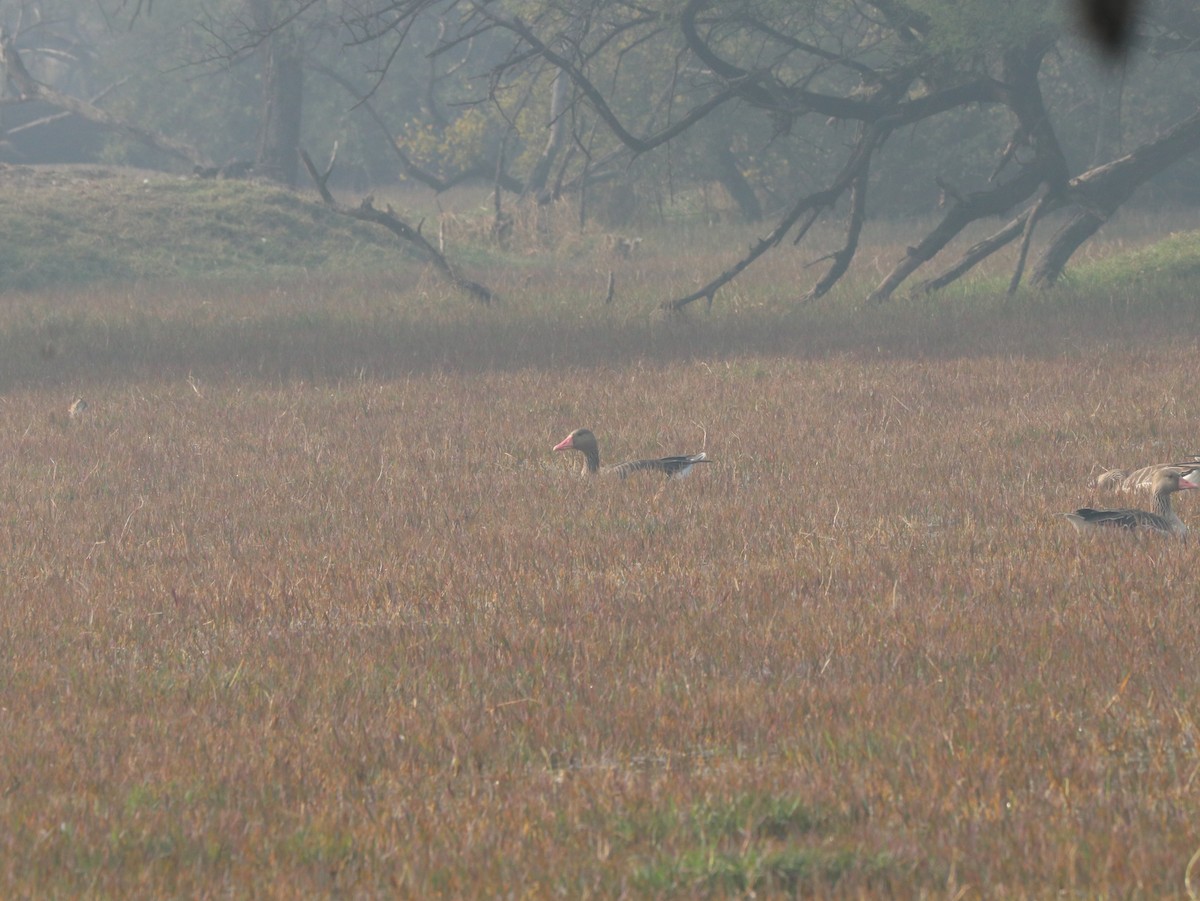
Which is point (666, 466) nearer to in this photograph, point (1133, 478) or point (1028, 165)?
point (1133, 478)

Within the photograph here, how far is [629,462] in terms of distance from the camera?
428 inches

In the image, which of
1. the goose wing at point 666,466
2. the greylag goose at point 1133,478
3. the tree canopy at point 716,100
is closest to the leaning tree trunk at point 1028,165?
the tree canopy at point 716,100

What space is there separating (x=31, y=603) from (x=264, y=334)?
13642mm

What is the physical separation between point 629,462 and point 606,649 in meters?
4.70

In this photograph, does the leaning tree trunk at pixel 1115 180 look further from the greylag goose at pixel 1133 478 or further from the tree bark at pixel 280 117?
the tree bark at pixel 280 117

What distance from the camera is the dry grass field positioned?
420cm

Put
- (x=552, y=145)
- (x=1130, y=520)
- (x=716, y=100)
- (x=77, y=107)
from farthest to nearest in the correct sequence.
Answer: (x=552, y=145), (x=77, y=107), (x=716, y=100), (x=1130, y=520)

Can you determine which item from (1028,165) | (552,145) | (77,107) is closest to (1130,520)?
(1028,165)

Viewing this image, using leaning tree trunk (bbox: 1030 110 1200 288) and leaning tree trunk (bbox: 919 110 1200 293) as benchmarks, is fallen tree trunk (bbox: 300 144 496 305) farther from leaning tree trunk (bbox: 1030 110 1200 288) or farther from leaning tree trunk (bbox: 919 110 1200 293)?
leaning tree trunk (bbox: 1030 110 1200 288)

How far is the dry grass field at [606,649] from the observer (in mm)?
4199

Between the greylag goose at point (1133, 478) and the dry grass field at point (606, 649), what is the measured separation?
0.70ft

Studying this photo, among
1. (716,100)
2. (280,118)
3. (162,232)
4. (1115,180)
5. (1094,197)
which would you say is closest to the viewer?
(716,100)

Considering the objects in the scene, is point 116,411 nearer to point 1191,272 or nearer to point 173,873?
point 173,873

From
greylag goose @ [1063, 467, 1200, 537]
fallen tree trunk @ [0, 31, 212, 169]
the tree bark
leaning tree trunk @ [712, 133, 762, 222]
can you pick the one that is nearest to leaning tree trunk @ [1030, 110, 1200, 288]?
greylag goose @ [1063, 467, 1200, 537]
